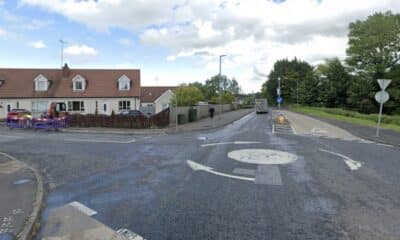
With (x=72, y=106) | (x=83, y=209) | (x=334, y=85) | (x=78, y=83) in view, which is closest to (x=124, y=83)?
(x=78, y=83)

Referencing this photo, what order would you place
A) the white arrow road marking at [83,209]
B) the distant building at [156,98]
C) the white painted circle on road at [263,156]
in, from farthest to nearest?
the distant building at [156,98]
the white painted circle on road at [263,156]
the white arrow road marking at [83,209]

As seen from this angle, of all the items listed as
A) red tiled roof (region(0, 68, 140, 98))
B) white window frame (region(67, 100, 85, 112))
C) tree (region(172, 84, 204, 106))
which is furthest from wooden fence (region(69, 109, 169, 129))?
tree (region(172, 84, 204, 106))

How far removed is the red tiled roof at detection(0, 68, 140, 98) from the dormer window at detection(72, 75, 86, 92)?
0.51 meters

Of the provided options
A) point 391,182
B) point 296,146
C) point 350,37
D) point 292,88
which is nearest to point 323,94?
point 350,37

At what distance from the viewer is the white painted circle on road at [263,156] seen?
347 inches

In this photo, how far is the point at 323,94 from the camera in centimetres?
6238

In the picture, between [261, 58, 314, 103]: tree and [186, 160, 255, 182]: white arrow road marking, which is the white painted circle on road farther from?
[261, 58, 314, 103]: tree

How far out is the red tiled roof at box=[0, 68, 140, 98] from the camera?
3397 cm

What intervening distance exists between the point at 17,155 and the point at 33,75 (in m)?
31.3

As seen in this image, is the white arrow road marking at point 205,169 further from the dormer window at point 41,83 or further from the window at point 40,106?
the dormer window at point 41,83

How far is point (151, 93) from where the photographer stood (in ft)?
173

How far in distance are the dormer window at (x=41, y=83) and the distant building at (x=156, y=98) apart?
14575 mm

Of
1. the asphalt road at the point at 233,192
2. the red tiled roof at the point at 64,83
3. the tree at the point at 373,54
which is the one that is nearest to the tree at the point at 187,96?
the red tiled roof at the point at 64,83

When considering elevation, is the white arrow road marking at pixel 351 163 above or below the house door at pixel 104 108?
below
